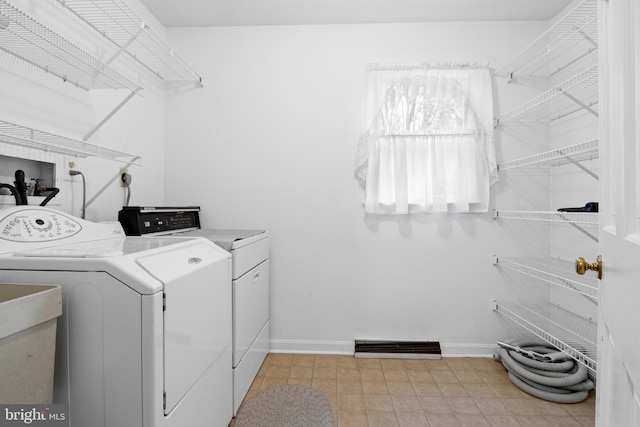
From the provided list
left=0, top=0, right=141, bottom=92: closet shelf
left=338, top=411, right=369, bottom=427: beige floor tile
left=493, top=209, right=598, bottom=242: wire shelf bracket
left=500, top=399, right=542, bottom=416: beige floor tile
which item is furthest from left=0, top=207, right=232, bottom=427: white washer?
left=493, top=209, right=598, bottom=242: wire shelf bracket

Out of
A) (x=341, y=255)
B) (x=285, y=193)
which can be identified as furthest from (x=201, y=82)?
(x=341, y=255)

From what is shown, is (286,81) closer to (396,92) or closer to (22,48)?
(396,92)

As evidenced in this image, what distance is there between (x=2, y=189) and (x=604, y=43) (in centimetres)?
210

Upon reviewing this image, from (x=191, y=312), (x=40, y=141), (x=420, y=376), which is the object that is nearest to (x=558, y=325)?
(x=420, y=376)

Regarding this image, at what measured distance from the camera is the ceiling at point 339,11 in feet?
7.10

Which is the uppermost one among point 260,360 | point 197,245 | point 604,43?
point 604,43

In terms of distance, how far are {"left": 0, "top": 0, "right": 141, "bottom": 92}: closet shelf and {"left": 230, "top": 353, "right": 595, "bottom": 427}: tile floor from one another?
1.93 metres

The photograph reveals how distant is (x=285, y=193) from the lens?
2438 mm

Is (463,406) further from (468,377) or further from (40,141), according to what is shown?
(40,141)

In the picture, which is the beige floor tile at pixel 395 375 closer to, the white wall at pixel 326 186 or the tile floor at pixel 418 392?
the tile floor at pixel 418 392

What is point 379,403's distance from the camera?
1.78 metres

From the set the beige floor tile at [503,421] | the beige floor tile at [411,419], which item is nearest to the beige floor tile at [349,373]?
the beige floor tile at [411,419]

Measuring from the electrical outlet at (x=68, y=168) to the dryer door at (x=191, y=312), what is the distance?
837mm

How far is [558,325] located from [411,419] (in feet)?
3.60
